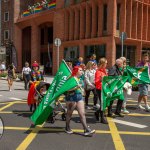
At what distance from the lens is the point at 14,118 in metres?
8.39

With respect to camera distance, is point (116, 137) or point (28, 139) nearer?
point (28, 139)

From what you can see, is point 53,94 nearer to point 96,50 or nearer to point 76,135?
point 76,135

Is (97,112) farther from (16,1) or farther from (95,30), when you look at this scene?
(16,1)

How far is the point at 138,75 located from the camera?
9914mm

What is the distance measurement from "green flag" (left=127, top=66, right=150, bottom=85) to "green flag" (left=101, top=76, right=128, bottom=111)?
1347 millimetres

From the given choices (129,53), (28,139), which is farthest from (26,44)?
(28,139)

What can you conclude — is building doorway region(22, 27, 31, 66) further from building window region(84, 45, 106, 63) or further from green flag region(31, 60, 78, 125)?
green flag region(31, 60, 78, 125)

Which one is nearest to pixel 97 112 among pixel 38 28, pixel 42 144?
pixel 42 144

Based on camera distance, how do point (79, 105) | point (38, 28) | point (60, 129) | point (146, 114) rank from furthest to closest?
point (38, 28) → point (146, 114) → point (60, 129) → point (79, 105)

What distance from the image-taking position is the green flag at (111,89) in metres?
7.81

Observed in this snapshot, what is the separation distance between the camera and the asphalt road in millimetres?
5779

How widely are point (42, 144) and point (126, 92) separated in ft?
13.2

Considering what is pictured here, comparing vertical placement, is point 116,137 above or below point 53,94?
below

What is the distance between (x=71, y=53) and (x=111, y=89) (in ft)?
73.9
